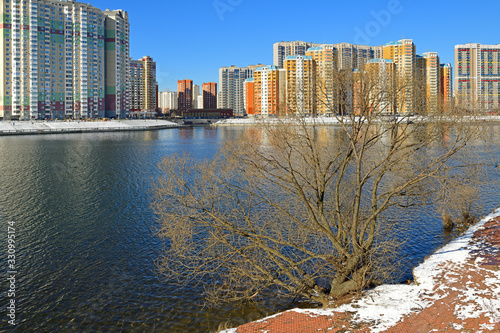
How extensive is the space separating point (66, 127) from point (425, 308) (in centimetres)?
14036

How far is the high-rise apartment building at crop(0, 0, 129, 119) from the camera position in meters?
149

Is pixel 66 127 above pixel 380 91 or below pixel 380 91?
above

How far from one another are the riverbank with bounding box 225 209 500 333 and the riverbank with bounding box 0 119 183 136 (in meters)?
124

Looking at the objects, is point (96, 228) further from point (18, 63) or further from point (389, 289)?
point (18, 63)

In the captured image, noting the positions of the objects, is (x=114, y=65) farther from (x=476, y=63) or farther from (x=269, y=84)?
(x=476, y=63)

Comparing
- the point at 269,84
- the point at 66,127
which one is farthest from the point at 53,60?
the point at 269,84

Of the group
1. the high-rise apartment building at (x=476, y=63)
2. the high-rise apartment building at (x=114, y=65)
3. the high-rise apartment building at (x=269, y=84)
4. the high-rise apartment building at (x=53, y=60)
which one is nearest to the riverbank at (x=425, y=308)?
the high-rise apartment building at (x=53, y=60)

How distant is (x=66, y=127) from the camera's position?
13438 cm

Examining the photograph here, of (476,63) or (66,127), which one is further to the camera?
(476,63)

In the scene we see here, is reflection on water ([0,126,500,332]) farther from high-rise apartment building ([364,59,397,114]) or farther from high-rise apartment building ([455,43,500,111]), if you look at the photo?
high-rise apartment building ([455,43,500,111])

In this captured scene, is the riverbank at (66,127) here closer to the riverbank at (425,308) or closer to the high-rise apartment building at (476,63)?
the riverbank at (425,308)

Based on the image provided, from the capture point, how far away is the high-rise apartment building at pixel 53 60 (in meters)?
149

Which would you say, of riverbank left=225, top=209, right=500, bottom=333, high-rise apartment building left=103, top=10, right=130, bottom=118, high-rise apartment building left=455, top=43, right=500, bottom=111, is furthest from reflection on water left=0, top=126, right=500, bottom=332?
high-rise apartment building left=455, top=43, right=500, bottom=111

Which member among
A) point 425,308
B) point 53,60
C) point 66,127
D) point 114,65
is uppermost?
point 114,65
